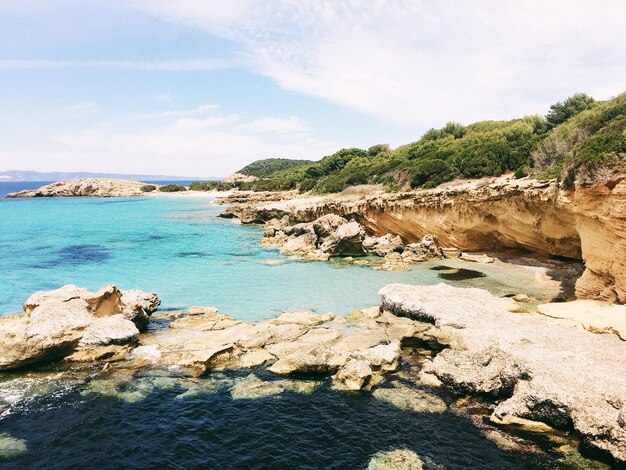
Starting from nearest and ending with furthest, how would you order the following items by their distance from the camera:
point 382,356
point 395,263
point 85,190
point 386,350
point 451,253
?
point 382,356
point 386,350
point 395,263
point 451,253
point 85,190

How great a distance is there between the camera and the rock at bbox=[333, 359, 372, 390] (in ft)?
42.1

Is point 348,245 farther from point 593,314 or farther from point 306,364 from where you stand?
point 306,364

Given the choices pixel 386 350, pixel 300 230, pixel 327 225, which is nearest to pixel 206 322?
pixel 386 350

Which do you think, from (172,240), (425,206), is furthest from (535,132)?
(172,240)

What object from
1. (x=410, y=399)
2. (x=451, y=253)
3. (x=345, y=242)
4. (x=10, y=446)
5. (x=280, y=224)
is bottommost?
(x=10, y=446)

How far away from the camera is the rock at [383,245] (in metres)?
35.5

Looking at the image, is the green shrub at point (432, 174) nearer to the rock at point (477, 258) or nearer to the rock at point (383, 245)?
the rock at point (383, 245)

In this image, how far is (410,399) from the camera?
1212cm

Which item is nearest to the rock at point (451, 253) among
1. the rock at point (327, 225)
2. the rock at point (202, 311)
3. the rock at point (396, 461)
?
the rock at point (327, 225)

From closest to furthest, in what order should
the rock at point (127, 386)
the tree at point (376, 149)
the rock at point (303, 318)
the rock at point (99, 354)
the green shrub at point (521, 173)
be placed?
the rock at point (127, 386), the rock at point (99, 354), the rock at point (303, 318), the green shrub at point (521, 173), the tree at point (376, 149)

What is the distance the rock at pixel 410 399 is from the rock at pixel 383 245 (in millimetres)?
22775

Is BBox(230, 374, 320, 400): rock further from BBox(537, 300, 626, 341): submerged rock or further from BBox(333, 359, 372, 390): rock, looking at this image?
BBox(537, 300, 626, 341): submerged rock

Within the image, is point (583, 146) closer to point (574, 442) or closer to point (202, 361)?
point (574, 442)

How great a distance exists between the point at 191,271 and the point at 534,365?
24.7 meters
